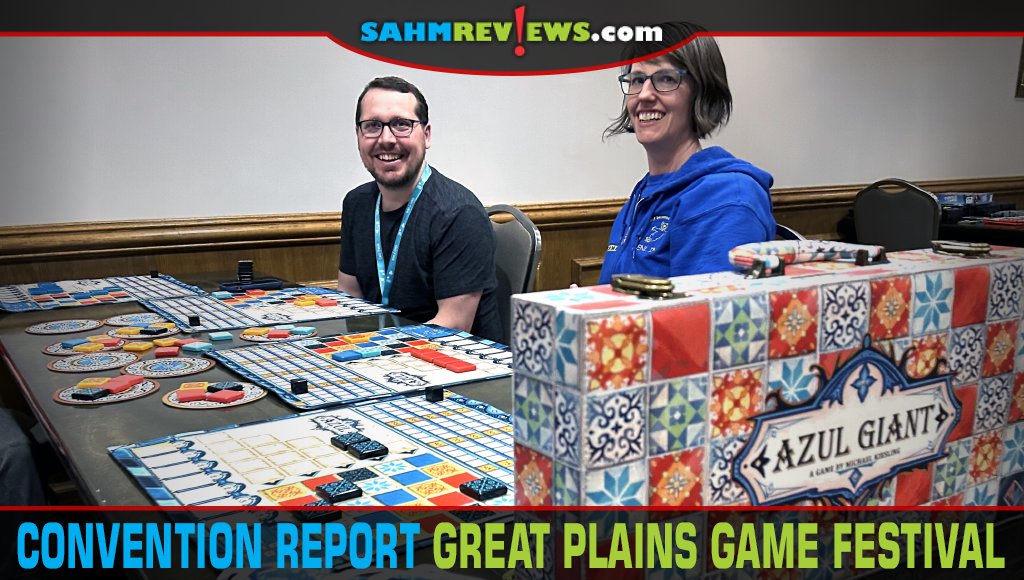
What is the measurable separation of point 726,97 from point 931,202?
8.73ft

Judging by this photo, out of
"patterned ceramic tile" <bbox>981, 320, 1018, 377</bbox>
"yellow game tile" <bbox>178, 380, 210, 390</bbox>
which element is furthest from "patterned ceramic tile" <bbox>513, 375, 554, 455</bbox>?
"yellow game tile" <bbox>178, 380, 210, 390</bbox>

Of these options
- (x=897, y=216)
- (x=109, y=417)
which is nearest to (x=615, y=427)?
(x=109, y=417)

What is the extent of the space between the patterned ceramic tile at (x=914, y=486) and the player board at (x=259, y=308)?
1416 mm

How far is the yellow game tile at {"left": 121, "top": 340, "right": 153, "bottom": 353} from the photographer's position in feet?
5.41

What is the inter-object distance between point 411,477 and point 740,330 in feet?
1.61

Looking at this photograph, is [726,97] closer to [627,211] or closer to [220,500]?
[627,211]

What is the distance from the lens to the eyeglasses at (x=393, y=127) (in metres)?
2.29

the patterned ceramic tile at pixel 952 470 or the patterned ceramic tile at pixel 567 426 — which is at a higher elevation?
the patterned ceramic tile at pixel 567 426

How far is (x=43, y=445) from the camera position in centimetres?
195

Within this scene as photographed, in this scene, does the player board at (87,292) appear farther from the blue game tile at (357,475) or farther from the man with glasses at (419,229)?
the blue game tile at (357,475)

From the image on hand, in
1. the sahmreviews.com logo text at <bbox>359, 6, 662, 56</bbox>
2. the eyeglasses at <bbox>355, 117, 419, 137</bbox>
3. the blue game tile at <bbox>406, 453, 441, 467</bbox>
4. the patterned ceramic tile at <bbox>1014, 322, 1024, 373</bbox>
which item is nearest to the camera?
the patterned ceramic tile at <bbox>1014, 322, 1024, 373</bbox>

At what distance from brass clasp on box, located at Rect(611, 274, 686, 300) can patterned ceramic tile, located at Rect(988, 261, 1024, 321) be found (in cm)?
33

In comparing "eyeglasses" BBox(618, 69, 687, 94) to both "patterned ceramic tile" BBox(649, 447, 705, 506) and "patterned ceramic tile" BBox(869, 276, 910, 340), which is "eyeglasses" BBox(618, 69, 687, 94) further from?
"patterned ceramic tile" BBox(649, 447, 705, 506)

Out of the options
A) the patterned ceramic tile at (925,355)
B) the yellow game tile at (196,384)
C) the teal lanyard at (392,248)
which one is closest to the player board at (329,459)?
the yellow game tile at (196,384)
